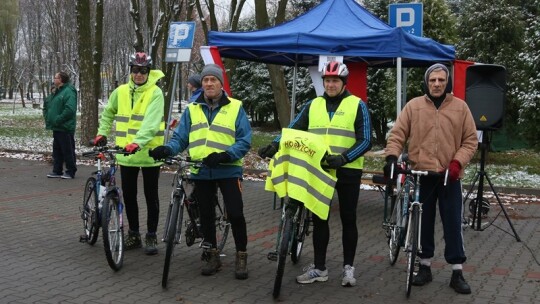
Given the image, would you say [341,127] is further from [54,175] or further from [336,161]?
[54,175]

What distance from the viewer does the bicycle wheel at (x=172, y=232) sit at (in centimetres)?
548

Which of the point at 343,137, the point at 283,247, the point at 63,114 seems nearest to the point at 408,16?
the point at 343,137

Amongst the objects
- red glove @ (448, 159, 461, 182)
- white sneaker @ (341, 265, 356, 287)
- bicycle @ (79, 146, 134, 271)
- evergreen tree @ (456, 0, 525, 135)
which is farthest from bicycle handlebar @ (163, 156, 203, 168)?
evergreen tree @ (456, 0, 525, 135)

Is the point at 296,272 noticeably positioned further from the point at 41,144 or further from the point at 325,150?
the point at 41,144

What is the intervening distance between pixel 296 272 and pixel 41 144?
1567cm

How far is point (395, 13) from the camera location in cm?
962

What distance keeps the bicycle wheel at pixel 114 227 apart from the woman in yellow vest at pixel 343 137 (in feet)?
5.48

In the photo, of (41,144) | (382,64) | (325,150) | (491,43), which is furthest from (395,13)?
(41,144)

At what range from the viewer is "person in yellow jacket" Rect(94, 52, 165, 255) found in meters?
6.39

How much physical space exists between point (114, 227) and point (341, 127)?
2428 mm

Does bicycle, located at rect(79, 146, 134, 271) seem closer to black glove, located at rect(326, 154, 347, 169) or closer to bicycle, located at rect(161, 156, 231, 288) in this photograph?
bicycle, located at rect(161, 156, 231, 288)

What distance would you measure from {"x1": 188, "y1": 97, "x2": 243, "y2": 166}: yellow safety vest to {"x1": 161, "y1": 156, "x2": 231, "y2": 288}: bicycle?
17 cm

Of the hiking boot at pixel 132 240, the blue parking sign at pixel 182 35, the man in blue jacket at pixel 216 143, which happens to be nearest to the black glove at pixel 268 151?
the man in blue jacket at pixel 216 143

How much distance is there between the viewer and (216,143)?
579cm
